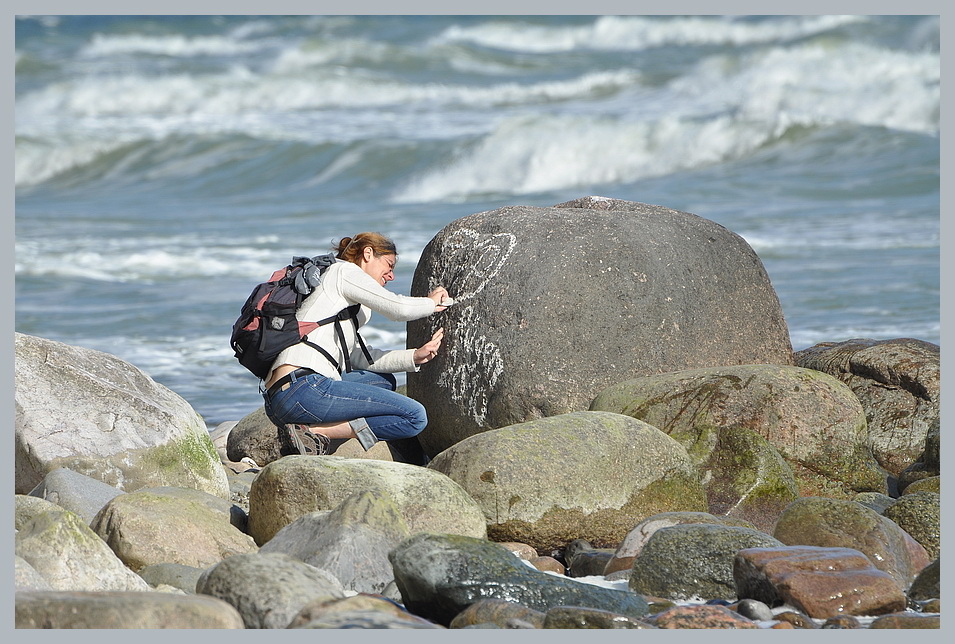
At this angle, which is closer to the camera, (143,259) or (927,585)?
(927,585)

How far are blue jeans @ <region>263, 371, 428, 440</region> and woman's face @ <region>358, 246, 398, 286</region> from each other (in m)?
0.54

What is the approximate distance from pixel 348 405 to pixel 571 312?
124 centimetres

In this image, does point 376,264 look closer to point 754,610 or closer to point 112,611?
point 754,610

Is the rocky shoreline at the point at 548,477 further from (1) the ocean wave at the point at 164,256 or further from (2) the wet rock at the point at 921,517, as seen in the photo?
(1) the ocean wave at the point at 164,256

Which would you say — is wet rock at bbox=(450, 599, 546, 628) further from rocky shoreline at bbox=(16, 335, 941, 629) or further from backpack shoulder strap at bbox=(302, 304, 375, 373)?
backpack shoulder strap at bbox=(302, 304, 375, 373)

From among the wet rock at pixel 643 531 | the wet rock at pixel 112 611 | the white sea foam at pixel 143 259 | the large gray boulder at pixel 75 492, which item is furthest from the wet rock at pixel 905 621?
the white sea foam at pixel 143 259

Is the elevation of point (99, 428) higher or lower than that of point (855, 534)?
higher

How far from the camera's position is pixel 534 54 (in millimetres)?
34562

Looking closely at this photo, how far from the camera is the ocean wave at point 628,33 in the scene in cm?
3244

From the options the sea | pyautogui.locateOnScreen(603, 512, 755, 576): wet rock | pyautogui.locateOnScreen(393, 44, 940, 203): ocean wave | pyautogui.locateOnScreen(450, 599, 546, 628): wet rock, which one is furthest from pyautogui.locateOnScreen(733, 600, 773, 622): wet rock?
pyautogui.locateOnScreen(393, 44, 940, 203): ocean wave

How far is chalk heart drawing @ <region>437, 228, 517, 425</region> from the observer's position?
6211 mm

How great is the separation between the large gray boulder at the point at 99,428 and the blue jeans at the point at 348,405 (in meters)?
0.43

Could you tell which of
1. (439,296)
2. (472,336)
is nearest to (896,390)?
(472,336)

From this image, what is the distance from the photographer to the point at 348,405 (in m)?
5.90
